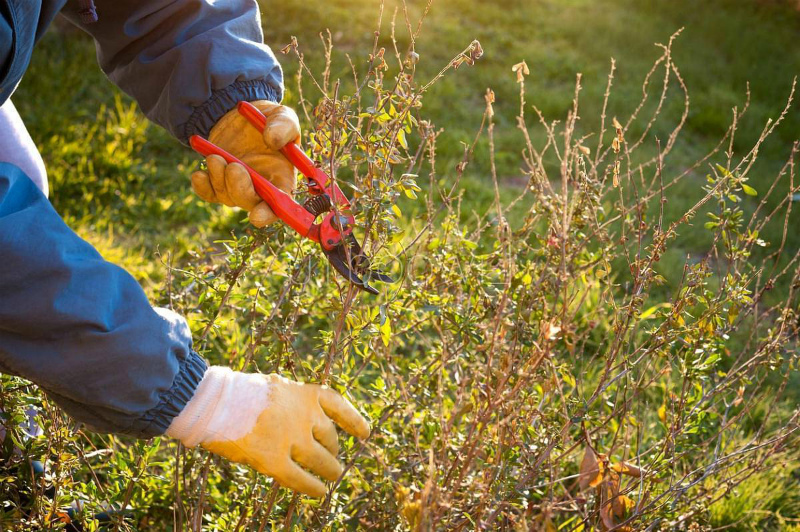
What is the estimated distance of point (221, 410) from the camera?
1.64m

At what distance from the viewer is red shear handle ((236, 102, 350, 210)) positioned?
6.38 feet

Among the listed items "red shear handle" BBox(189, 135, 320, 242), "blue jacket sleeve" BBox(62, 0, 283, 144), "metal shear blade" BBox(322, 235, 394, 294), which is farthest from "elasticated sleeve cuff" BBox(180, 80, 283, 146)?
"metal shear blade" BBox(322, 235, 394, 294)

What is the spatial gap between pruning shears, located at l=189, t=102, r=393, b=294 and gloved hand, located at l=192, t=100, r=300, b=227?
0.13 ft

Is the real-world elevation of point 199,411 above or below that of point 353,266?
below

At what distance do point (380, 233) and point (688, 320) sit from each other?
233 centimetres

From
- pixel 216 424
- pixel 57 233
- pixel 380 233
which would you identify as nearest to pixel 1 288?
pixel 57 233

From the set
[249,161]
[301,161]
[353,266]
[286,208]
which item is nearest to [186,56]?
[249,161]

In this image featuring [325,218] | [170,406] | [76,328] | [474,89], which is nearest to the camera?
[76,328]

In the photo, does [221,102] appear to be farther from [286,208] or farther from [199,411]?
[199,411]

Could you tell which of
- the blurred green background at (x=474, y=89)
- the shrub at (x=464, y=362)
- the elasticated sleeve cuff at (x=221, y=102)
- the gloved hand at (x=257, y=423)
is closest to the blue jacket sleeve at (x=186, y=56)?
the elasticated sleeve cuff at (x=221, y=102)

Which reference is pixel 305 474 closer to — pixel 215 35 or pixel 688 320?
pixel 215 35

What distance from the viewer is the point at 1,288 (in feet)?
4.86

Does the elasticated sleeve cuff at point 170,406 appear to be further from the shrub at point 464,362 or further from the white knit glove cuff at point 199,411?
the shrub at point 464,362

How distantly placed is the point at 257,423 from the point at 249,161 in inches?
36.9
